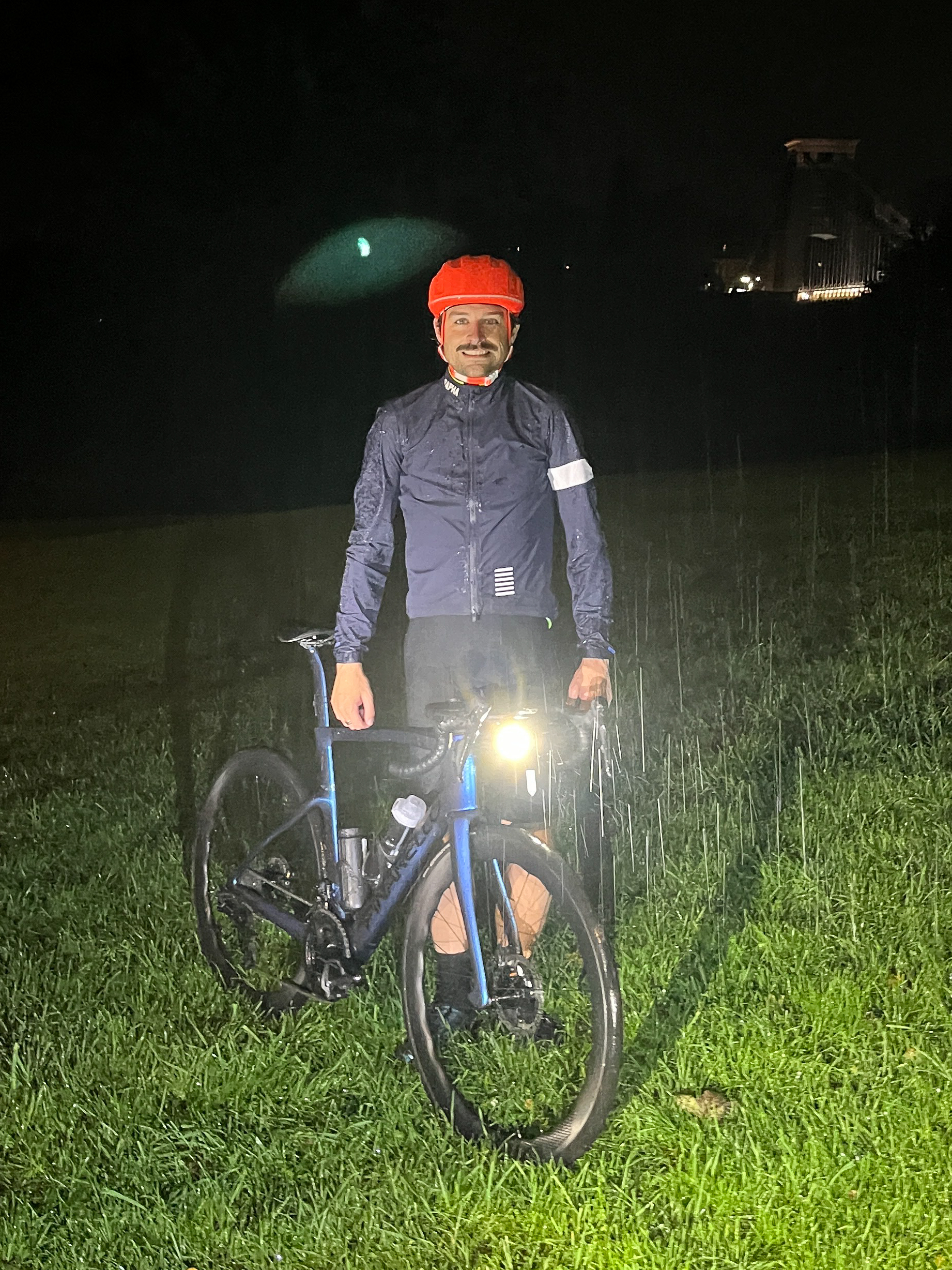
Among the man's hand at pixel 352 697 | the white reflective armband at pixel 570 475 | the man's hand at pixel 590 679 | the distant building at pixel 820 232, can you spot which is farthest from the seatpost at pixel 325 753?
the distant building at pixel 820 232

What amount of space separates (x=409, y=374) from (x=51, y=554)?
19.9 meters

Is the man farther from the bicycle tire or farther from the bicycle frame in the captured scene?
the bicycle tire

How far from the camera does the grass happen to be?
340cm

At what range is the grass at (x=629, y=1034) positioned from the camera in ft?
11.1

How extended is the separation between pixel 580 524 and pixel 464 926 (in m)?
1.24

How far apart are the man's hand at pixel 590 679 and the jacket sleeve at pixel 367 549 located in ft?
2.22

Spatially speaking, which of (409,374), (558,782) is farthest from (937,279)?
(558,782)

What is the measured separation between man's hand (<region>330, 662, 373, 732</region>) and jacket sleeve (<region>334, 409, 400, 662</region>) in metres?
0.04

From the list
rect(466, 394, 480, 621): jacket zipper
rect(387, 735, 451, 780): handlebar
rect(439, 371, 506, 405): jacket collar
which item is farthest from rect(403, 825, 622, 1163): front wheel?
rect(439, 371, 506, 405): jacket collar

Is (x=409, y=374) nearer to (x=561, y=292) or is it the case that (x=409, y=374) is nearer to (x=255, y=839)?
(x=561, y=292)

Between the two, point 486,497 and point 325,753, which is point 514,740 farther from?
point 325,753

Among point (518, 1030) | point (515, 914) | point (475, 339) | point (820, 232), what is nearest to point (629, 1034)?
point (518, 1030)

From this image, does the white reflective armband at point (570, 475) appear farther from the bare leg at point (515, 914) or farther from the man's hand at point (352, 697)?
the bare leg at point (515, 914)

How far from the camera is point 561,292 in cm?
4772
